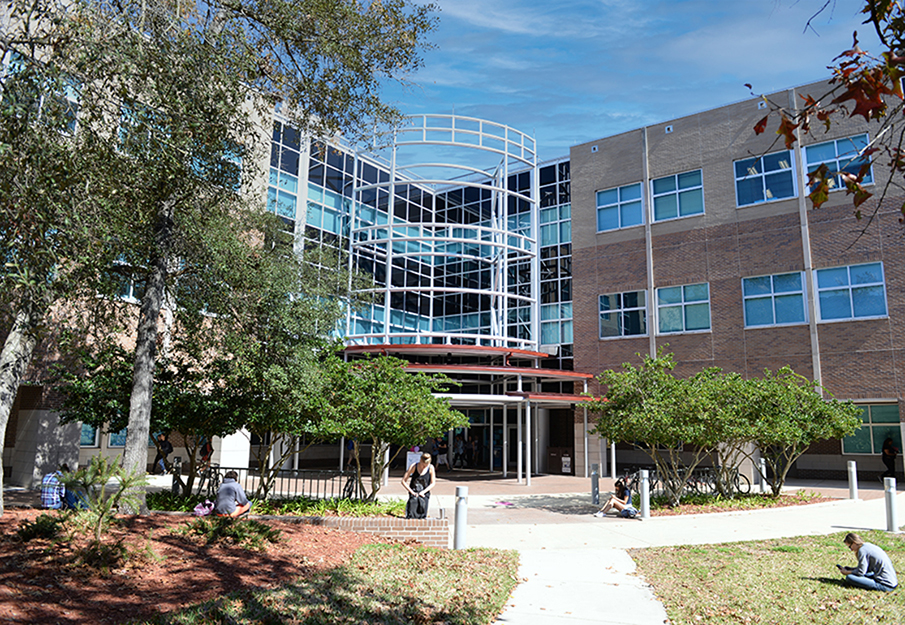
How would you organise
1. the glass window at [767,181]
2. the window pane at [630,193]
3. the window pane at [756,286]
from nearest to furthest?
the window pane at [756,286] < the glass window at [767,181] < the window pane at [630,193]

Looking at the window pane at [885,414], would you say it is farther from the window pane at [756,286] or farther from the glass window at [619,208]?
the glass window at [619,208]

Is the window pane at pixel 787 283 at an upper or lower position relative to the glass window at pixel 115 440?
upper

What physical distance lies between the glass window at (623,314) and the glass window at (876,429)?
863 centimetres

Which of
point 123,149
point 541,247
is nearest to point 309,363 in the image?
point 123,149

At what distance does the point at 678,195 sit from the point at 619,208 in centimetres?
266

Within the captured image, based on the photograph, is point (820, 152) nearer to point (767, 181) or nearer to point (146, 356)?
point (767, 181)

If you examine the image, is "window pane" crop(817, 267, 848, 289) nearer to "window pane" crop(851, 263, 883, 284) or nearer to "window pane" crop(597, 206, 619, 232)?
"window pane" crop(851, 263, 883, 284)

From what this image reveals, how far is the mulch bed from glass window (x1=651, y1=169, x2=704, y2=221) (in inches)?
872

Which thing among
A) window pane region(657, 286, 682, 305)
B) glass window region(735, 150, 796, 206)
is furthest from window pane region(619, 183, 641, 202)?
window pane region(657, 286, 682, 305)

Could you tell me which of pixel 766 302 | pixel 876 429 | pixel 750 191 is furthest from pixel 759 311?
pixel 876 429

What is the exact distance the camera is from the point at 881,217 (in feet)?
74.8

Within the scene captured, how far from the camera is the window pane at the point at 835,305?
23250mm

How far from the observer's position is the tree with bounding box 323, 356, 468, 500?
42.1ft

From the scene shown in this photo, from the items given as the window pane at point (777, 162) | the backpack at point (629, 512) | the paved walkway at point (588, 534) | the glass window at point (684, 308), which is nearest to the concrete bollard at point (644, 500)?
the backpack at point (629, 512)
